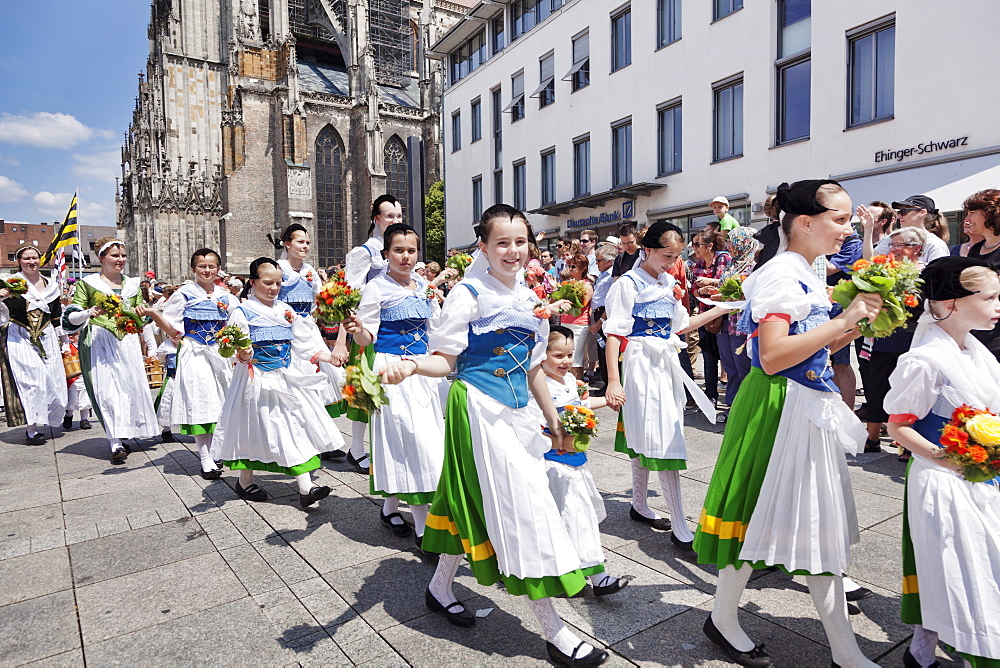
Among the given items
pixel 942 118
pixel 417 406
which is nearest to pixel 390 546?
pixel 417 406

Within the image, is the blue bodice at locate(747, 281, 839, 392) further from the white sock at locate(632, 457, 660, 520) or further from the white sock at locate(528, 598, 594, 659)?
the white sock at locate(632, 457, 660, 520)

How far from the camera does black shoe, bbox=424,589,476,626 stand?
3.23 metres

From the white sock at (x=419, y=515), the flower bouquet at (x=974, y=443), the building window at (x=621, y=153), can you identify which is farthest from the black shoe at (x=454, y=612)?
the building window at (x=621, y=153)

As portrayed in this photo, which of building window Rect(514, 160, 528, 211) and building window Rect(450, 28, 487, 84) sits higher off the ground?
building window Rect(450, 28, 487, 84)

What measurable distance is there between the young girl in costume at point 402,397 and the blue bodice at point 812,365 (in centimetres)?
226

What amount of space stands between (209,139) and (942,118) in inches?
2043

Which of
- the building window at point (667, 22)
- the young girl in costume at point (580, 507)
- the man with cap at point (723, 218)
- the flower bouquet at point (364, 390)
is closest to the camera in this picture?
the flower bouquet at point (364, 390)

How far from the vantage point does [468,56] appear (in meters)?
31.3

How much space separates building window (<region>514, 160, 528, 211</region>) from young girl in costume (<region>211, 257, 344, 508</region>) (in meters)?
22.5

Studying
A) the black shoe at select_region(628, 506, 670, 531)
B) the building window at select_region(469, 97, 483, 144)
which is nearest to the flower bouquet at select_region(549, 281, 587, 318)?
the black shoe at select_region(628, 506, 670, 531)

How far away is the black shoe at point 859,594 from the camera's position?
3.35 metres

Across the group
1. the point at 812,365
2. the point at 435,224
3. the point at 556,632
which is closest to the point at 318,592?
the point at 556,632

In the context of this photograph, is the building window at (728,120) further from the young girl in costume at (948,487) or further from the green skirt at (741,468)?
the green skirt at (741,468)

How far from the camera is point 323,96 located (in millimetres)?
46656
